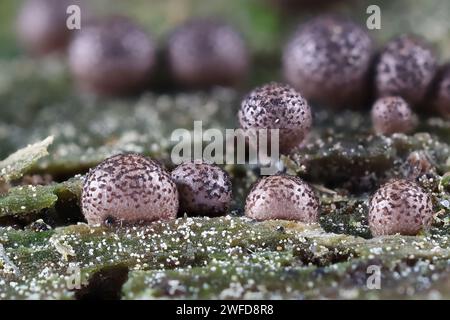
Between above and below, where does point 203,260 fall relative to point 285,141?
below

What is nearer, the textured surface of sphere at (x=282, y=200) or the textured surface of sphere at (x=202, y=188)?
the textured surface of sphere at (x=282, y=200)

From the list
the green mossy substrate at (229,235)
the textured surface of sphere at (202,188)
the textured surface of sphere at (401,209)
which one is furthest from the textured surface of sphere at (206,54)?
the textured surface of sphere at (401,209)

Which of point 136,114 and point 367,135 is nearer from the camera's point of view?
point 367,135

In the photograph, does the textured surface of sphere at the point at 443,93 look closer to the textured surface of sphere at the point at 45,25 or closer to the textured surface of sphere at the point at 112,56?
the textured surface of sphere at the point at 112,56

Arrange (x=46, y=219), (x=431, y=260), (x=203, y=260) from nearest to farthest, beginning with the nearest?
1. (x=431, y=260)
2. (x=203, y=260)
3. (x=46, y=219)

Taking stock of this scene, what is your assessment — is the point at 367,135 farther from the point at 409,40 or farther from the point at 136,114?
the point at 136,114

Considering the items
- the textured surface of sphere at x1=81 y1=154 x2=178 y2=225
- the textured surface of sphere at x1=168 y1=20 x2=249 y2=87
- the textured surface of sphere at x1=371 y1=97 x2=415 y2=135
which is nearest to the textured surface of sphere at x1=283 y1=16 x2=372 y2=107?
the textured surface of sphere at x1=371 y1=97 x2=415 y2=135

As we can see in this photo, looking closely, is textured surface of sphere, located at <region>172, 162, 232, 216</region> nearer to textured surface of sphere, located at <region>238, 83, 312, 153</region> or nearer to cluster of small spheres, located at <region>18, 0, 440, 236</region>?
cluster of small spheres, located at <region>18, 0, 440, 236</region>

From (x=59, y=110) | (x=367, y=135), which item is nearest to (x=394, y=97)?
(x=367, y=135)
